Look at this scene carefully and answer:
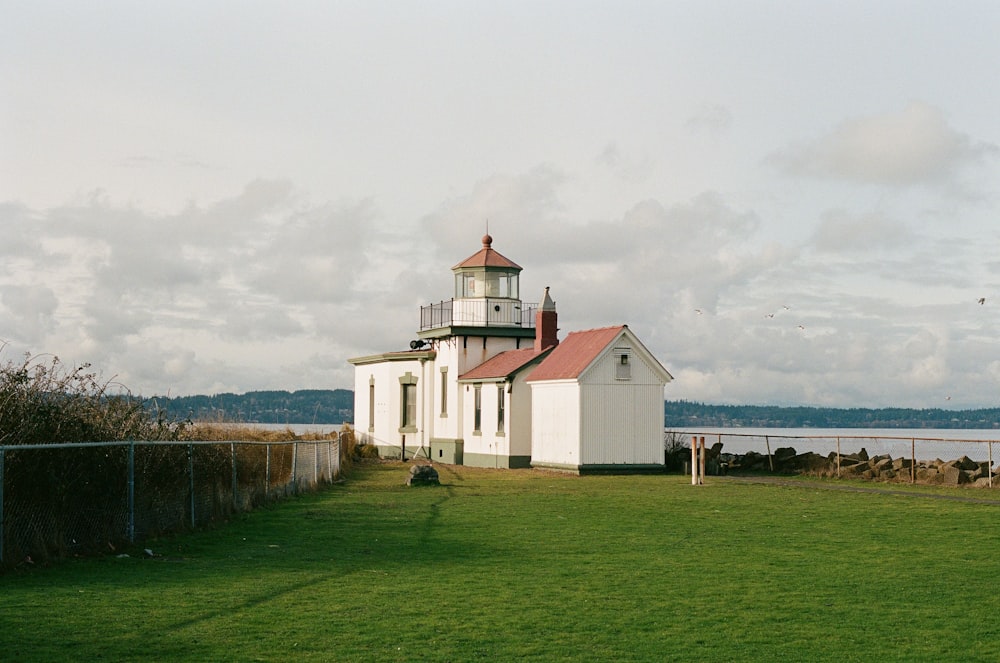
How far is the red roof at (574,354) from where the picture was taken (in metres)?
35.0

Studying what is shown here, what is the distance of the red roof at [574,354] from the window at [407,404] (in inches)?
418

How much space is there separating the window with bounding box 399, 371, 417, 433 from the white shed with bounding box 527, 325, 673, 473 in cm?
1296

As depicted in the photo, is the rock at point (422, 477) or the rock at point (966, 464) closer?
the rock at point (422, 477)

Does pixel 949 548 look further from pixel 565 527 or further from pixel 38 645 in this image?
pixel 38 645

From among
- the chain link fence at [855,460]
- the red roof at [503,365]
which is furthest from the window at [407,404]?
the chain link fence at [855,460]

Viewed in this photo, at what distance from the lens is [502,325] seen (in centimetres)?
4362

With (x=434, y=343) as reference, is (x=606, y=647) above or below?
below

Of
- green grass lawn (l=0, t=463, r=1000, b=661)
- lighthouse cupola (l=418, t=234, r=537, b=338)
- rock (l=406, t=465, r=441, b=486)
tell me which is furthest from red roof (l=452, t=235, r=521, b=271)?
green grass lawn (l=0, t=463, r=1000, b=661)

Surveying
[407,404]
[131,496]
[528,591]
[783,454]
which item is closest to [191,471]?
[131,496]

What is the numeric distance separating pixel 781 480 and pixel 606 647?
83.1 feet

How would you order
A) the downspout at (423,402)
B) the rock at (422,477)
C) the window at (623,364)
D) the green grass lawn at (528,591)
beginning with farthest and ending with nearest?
the downspout at (423,402), the window at (623,364), the rock at (422,477), the green grass lawn at (528,591)

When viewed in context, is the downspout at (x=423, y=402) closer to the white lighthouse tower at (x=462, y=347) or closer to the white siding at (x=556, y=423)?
the white lighthouse tower at (x=462, y=347)

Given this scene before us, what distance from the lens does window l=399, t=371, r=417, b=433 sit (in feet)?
158

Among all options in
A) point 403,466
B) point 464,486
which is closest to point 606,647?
point 464,486
